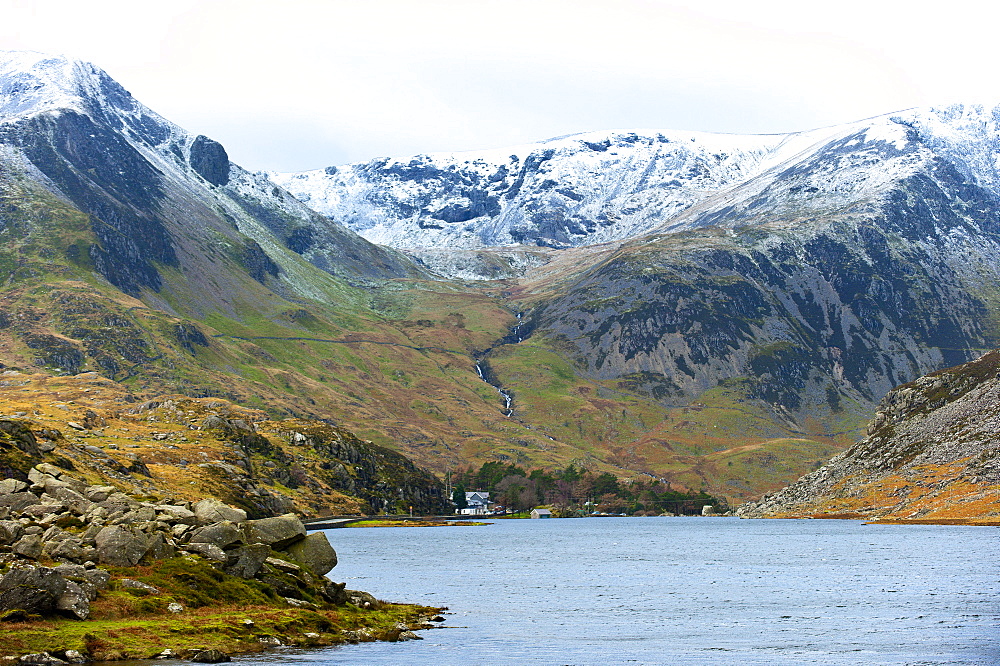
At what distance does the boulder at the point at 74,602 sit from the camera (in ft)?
181

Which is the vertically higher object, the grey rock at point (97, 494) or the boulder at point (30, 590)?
the grey rock at point (97, 494)

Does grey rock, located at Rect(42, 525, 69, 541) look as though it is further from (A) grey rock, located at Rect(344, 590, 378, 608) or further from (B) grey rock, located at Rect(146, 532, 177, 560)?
(A) grey rock, located at Rect(344, 590, 378, 608)

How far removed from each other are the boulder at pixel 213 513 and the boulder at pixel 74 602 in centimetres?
1654

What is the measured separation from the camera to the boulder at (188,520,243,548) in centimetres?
6925

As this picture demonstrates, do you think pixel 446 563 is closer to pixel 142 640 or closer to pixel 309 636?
pixel 309 636

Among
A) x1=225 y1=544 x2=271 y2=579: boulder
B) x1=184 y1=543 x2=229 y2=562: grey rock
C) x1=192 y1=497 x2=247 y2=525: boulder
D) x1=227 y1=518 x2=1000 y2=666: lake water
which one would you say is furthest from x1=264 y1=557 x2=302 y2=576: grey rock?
x1=227 y1=518 x2=1000 y2=666: lake water

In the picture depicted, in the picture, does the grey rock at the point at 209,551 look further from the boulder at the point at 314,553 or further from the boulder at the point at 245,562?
the boulder at the point at 314,553

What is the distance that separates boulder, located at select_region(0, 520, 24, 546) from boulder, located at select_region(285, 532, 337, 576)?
1991 cm

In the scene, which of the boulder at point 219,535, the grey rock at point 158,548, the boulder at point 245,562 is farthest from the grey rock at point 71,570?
the boulder at point 245,562

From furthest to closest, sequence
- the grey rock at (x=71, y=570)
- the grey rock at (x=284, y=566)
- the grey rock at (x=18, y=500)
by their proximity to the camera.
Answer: the grey rock at (x=284, y=566) < the grey rock at (x=18, y=500) < the grey rock at (x=71, y=570)

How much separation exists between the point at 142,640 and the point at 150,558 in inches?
429

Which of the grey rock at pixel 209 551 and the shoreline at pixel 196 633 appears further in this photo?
the grey rock at pixel 209 551

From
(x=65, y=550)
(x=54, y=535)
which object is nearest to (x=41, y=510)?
(x=54, y=535)

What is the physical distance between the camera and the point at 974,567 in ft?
429
